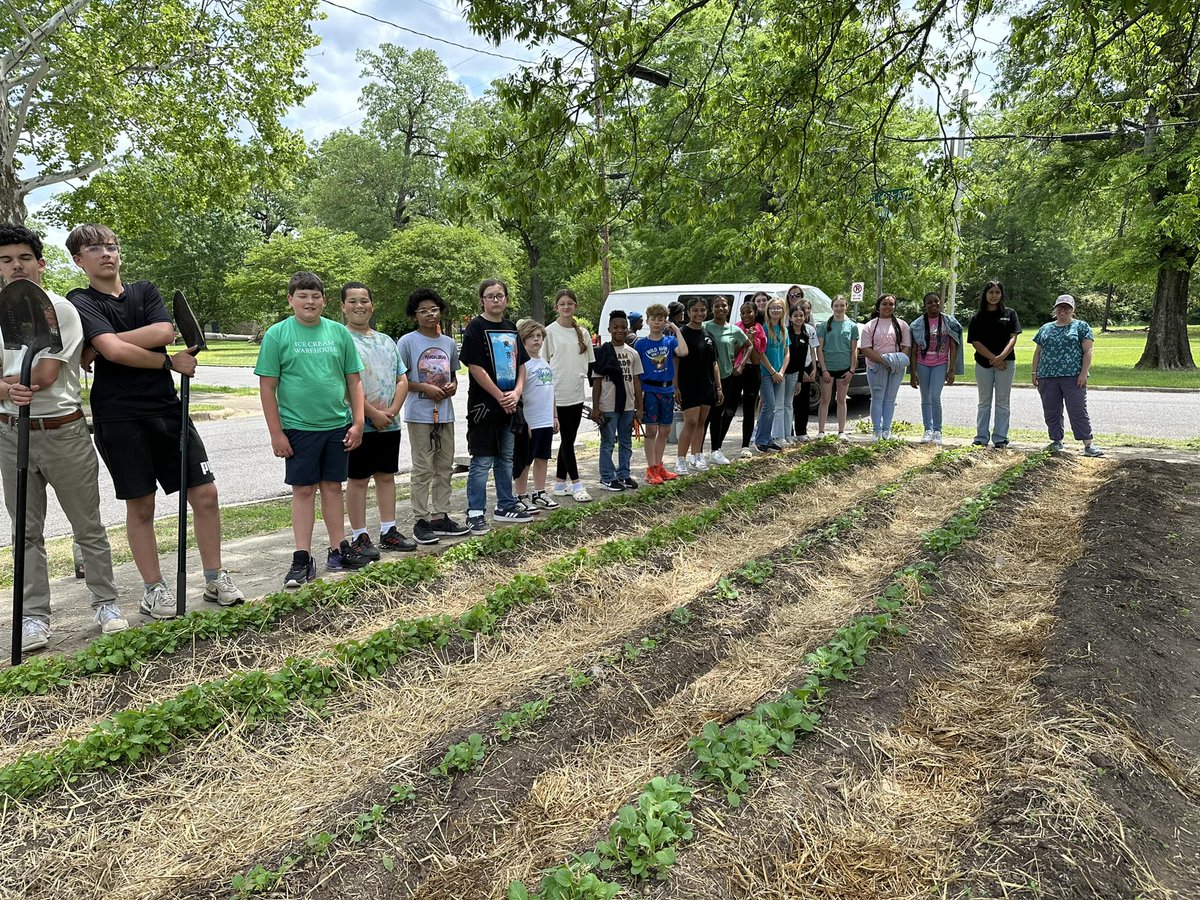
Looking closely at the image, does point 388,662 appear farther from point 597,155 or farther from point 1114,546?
point 1114,546

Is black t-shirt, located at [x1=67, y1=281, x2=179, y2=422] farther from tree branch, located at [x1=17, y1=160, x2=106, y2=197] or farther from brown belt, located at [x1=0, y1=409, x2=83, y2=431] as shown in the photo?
tree branch, located at [x1=17, y1=160, x2=106, y2=197]

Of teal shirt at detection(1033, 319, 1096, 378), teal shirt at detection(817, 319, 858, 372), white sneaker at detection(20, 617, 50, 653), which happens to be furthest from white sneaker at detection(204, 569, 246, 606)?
teal shirt at detection(1033, 319, 1096, 378)

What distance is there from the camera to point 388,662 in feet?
12.8

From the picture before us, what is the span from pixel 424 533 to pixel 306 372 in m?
1.85

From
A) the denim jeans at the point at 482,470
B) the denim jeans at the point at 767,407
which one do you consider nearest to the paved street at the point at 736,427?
the denim jeans at the point at 767,407

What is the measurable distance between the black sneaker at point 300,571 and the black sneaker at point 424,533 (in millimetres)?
1153

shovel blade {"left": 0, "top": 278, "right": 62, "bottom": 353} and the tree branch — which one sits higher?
the tree branch

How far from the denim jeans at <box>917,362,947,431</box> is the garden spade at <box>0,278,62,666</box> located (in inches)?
362

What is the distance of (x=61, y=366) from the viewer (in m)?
4.18

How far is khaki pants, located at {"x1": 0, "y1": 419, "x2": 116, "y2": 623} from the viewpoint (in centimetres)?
421

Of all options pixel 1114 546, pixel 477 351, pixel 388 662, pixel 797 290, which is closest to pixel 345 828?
pixel 388 662

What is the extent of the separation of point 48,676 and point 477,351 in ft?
12.1

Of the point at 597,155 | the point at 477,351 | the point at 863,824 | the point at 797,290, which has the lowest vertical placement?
the point at 863,824

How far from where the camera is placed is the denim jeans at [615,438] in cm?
789
